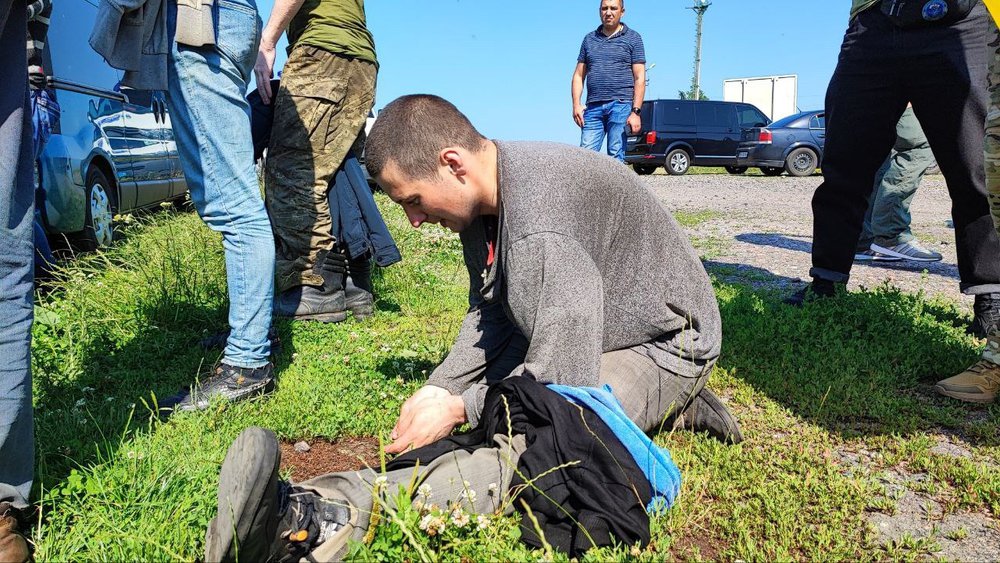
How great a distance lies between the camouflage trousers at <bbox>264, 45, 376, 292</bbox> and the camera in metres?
4.03

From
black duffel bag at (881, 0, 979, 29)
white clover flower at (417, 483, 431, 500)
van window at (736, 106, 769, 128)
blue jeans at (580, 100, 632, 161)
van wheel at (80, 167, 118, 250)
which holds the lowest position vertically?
white clover flower at (417, 483, 431, 500)

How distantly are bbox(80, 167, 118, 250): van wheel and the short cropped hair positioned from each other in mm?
4163

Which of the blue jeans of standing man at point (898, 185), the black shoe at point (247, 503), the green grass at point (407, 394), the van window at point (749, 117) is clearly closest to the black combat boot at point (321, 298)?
the green grass at point (407, 394)

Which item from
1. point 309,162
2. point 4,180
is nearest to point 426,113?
point 4,180

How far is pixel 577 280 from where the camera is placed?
204 cm

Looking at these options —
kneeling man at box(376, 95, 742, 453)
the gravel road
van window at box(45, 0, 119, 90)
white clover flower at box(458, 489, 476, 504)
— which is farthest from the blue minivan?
the gravel road

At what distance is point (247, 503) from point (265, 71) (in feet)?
9.77

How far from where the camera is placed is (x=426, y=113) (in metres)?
2.20

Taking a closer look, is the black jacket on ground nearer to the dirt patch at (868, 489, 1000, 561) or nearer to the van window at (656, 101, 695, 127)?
the dirt patch at (868, 489, 1000, 561)

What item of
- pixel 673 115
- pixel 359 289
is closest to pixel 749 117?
pixel 673 115

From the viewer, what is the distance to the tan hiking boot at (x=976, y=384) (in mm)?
3020

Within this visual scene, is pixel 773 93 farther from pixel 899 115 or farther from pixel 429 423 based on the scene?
pixel 429 423

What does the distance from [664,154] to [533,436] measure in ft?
65.3

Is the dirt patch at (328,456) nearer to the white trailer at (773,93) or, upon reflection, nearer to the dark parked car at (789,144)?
the dark parked car at (789,144)
